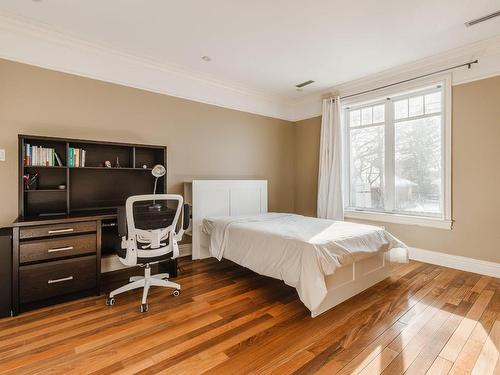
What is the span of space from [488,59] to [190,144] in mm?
3852

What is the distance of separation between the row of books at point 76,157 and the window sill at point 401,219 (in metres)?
3.84

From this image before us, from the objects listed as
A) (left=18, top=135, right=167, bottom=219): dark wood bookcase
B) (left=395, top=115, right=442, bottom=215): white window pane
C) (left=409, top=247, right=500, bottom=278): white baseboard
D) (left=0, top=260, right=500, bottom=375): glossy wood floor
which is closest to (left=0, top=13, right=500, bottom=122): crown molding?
(left=395, top=115, right=442, bottom=215): white window pane

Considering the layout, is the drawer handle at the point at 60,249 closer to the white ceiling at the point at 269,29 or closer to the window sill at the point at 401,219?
the white ceiling at the point at 269,29

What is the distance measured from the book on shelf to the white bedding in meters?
1.89

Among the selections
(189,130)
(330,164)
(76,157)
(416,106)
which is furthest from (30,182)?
(416,106)

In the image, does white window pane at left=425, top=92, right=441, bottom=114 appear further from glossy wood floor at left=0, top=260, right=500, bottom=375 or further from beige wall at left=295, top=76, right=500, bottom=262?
glossy wood floor at left=0, top=260, right=500, bottom=375

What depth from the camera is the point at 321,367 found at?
1591 mm

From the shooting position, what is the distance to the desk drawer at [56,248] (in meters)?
2.24

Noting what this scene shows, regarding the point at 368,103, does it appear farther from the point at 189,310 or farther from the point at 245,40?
the point at 189,310

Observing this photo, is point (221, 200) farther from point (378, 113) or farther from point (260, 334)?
point (378, 113)

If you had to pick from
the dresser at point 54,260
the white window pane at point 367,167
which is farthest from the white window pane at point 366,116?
the dresser at point 54,260

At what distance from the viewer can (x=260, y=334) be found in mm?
1927

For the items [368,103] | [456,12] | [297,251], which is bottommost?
[297,251]

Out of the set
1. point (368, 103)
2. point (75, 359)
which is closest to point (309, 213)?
point (368, 103)
